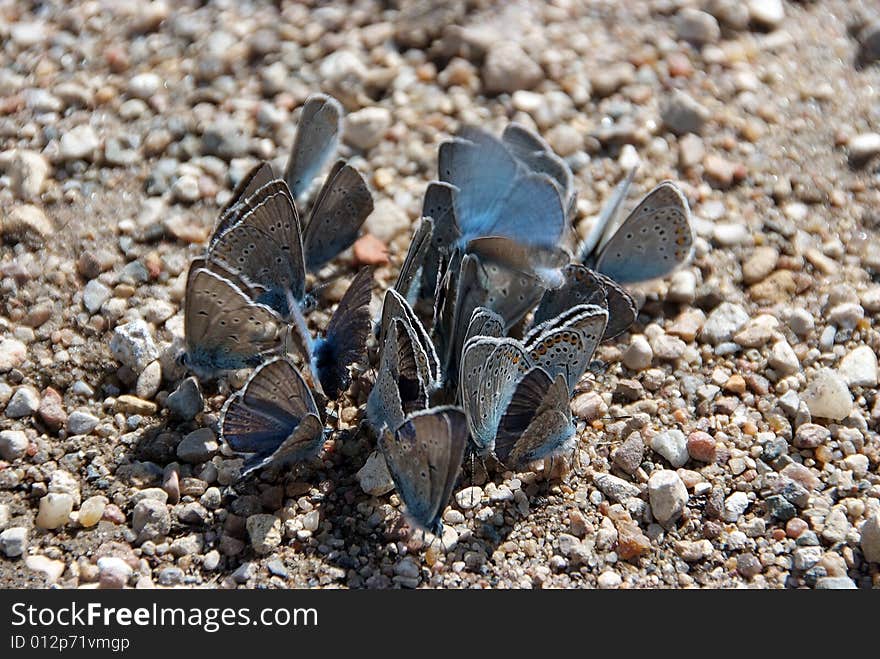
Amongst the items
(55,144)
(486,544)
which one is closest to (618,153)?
(486,544)

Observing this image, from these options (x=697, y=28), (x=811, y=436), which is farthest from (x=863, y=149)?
(x=811, y=436)

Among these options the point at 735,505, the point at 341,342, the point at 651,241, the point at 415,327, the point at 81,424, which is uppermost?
the point at 415,327

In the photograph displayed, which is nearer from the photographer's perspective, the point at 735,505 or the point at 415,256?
the point at 735,505

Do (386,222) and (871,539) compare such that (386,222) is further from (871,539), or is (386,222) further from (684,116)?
(871,539)

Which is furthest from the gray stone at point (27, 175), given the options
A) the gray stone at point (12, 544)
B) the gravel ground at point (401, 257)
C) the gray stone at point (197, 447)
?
the gray stone at point (12, 544)

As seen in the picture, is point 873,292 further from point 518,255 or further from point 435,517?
point 435,517

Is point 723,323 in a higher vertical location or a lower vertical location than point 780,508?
higher

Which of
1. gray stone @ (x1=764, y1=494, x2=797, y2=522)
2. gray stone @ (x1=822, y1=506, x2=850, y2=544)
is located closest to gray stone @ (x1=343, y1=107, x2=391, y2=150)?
gray stone @ (x1=764, y1=494, x2=797, y2=522)
